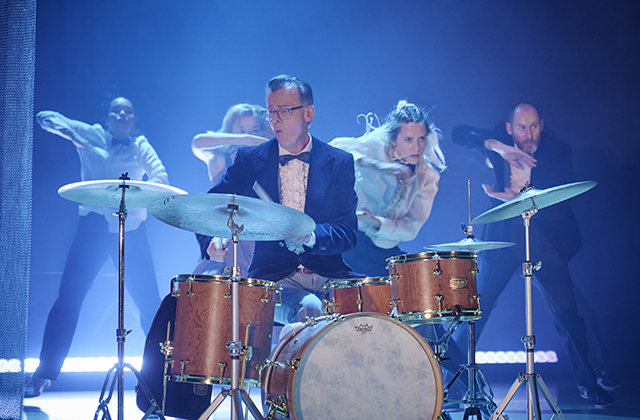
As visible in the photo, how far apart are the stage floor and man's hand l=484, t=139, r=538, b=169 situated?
2.27 m

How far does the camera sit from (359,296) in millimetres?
3607

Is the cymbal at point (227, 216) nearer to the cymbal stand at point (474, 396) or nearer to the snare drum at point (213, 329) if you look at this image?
the snare drum at point (213, 329)

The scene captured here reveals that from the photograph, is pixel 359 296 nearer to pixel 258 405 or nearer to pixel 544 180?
pixel 258 405

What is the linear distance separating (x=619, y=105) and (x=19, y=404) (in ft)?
21.1

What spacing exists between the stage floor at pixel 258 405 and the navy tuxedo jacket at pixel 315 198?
1.29 m

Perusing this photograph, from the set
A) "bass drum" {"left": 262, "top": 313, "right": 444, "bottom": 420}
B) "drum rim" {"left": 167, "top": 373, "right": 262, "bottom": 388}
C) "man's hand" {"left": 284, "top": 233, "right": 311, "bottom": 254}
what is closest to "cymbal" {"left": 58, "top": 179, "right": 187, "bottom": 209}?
"man's hand" {"left": 284, "top": 233, "right": 311, "bottom": 254}

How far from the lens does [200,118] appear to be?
563 cm

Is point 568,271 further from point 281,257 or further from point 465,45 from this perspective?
point 281,257

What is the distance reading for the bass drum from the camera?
269 cm

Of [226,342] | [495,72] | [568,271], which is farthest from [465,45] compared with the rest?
[226,342]

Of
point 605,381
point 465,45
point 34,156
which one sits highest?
point 465,45

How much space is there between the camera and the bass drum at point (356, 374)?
106 inches

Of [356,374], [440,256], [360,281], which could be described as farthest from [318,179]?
[356,374]

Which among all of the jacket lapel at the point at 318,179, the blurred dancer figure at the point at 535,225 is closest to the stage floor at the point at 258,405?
the blurred dancer figure at the point at 535,225
